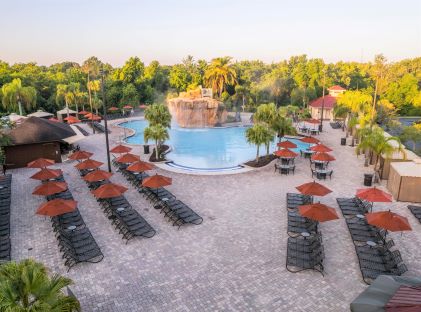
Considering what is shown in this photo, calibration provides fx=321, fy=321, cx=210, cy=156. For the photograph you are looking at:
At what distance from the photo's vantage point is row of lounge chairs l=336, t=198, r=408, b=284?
1136cm

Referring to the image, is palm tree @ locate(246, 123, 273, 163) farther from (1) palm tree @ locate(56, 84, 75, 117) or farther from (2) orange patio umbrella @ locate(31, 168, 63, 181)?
(1) palm tree @ locate(56, 84, 75, 117)

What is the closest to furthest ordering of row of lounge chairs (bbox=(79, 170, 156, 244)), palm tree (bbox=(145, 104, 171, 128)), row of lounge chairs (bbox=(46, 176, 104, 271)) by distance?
row of lounge chairs (bbox=(46, 176, 104, 271))
row of lounge chairs (bbox=(79, 170, 156, 244))
palm tree (bbox=(145, 104, 171, 128))

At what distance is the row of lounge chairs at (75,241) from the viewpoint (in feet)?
40.7

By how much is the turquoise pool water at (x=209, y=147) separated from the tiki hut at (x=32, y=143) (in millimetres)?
9622

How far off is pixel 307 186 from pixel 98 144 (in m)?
23.7

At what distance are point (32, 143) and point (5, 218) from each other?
37.1 feet

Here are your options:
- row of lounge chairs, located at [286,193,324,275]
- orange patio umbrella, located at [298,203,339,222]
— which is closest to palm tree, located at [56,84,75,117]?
row of lounge chairs, located at [286,193,324,275]

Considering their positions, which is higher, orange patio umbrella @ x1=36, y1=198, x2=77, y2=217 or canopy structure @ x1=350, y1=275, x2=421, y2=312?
canopy structure @ x1=350, y1=275, x2=421, y2=312

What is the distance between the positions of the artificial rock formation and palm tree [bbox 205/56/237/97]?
15.2 m

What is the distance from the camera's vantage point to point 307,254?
40.8ft

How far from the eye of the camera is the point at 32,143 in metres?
25.2

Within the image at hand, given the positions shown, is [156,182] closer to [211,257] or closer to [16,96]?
[211,257]

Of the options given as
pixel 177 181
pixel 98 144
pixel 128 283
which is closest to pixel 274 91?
pixel 98 144

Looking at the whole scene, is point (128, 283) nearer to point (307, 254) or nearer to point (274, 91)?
point (307, 254)
